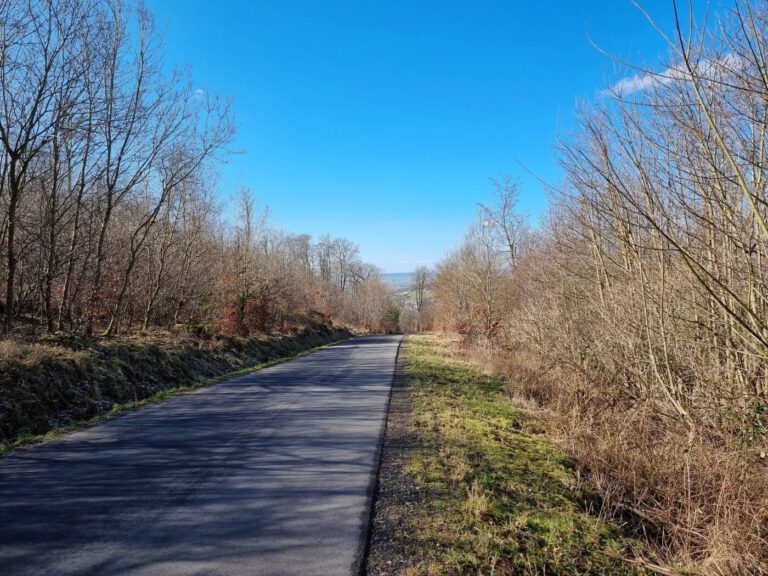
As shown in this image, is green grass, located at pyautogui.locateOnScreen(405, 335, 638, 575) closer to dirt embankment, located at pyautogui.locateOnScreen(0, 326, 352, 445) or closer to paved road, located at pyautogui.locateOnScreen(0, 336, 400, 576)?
paved road, located at pyautogui.locateOnScreen(0, 336, 400, 576)

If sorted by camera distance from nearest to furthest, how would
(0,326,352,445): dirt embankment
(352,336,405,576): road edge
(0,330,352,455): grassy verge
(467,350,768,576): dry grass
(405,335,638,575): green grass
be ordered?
(352,336,405,576): road edge, (405,335,638,575): green grass, (467,350,768,576): dry grass, (0,330,352,455): grassy verge, (0,326,352,445): dirt embankment

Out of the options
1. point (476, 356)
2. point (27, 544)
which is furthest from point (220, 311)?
point (27, 544)

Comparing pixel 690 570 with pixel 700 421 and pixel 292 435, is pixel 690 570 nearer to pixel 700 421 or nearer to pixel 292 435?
pixel 700 421

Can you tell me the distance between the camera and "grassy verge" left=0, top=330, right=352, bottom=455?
21.9ft

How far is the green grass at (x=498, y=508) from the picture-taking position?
3473mm

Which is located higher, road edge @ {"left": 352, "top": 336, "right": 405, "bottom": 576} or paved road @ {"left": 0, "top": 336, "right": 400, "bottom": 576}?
paved road @ {"left": 0, "top": 336, "right": 400, "bottom": 576}

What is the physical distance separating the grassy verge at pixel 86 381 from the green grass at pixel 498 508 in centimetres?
551

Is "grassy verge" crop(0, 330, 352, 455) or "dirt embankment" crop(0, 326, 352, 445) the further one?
"dirt embankment" crop(0, 326, 352, 445)

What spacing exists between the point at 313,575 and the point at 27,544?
91.7 inches

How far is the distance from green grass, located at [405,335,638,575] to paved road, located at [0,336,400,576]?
662 mm

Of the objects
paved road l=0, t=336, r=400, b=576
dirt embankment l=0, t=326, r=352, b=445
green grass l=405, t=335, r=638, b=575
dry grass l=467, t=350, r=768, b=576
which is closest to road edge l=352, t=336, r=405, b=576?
paved road l=0, t=336, r=400, b=576

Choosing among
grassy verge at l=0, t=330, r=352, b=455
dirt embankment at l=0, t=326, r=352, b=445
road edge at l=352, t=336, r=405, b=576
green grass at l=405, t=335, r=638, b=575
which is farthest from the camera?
dirt embankment at l=0, t=326, r=352, b=445

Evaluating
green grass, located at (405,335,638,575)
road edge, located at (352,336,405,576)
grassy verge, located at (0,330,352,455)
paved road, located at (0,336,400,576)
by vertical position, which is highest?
grassy verge, located at (0,330,352,455)

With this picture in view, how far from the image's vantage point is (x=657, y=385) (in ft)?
19.9
